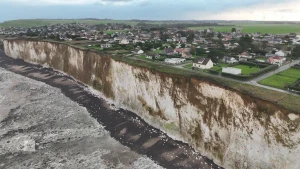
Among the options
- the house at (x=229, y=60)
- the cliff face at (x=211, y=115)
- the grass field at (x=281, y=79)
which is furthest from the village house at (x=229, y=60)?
the cliff face at (x=211, y=115)

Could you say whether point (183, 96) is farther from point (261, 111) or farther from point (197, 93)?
point (261, 111)

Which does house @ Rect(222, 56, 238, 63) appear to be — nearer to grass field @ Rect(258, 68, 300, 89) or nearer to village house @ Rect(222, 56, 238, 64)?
village house @ Rect(222, 56, 238, 64)

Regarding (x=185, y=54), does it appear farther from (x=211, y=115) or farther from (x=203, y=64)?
(x=211, y=115)

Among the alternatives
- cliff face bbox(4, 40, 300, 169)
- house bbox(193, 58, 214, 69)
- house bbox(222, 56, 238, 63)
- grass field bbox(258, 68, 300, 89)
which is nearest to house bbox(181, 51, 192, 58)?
house bbox(222, 56, 238, 63)

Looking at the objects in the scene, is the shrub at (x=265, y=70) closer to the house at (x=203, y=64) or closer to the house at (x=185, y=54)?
the house at (x=203, y=64)

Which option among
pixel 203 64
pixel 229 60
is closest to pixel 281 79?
pixel 203 64

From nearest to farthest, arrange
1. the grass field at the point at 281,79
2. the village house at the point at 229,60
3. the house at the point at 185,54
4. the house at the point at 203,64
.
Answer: the grass field at the point at 281,79 < the house at the point at 203,64 < the village house at the point at 229,60 < the house at the point at 185,54
